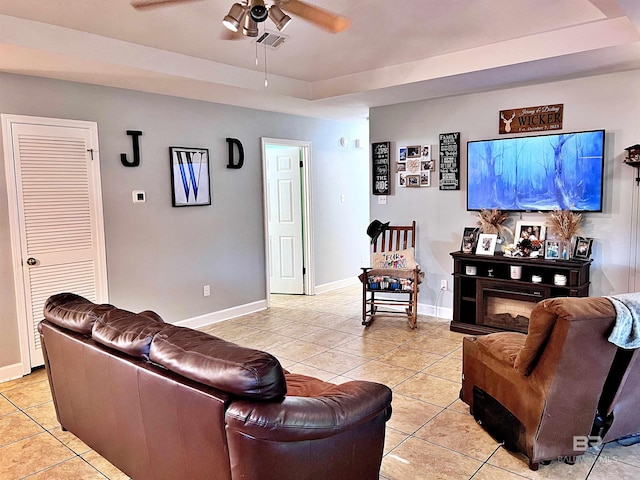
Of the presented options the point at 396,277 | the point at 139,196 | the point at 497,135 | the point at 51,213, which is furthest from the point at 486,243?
A: the point at 51,213

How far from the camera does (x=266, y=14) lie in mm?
2312

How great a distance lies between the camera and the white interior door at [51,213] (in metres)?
3.62

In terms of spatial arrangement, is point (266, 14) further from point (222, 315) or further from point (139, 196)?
point (222, 315)

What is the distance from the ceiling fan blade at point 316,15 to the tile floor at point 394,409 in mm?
2293

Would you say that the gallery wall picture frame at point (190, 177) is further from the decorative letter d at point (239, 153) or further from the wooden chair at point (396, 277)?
the wooden chair at point (396, 277)

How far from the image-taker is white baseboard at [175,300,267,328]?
16.0 feet

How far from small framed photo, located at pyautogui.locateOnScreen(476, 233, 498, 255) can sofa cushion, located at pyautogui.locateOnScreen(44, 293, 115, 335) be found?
330 centimetres

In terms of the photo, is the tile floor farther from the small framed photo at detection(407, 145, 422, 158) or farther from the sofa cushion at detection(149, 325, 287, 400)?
Result: the small framed photo at detection(407, 145, 422, 158)

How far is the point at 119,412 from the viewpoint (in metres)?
2.10

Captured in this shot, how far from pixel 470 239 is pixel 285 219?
8.59ft

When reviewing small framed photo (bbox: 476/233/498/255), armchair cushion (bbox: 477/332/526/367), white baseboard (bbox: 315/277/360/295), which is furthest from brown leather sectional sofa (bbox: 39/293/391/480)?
white baseboard (bbox: 315/277/360/295)

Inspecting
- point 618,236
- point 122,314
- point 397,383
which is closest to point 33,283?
point 122,314

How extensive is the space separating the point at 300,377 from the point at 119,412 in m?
0.87

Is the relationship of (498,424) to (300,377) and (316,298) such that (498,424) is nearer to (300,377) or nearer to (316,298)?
(300,377)
